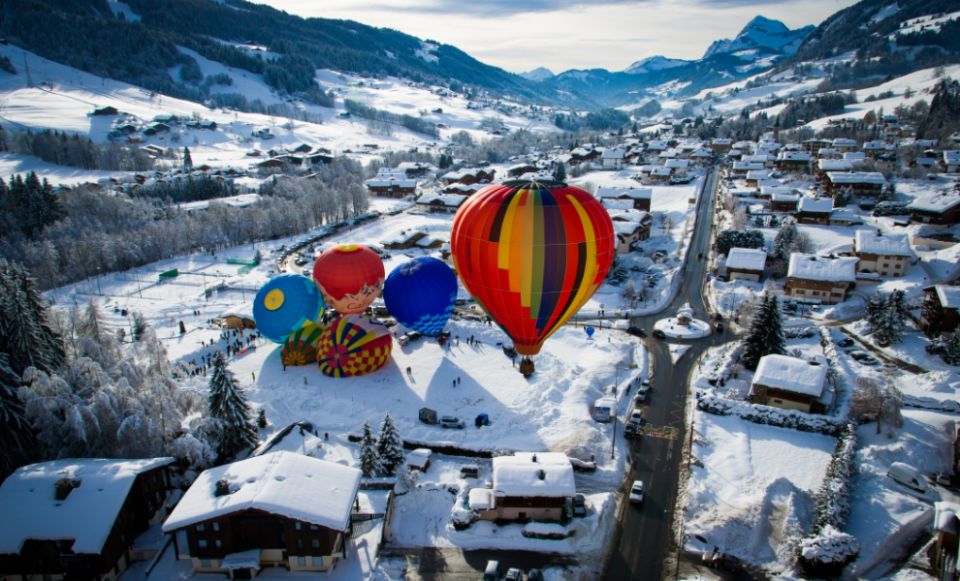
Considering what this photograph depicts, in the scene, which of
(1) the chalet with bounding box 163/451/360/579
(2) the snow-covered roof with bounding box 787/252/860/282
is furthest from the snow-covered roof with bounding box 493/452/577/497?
(2) the snow-covered roof with bounding box 787/252/860/282

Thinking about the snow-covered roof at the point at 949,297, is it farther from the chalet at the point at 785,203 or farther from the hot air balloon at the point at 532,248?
the chalet at the point at 785,203

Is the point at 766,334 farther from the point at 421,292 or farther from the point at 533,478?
the point at 421,292

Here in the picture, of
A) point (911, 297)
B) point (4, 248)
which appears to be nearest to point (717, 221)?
point (911, 297)

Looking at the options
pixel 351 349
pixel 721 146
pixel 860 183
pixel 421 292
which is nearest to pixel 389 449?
pixel 351 349

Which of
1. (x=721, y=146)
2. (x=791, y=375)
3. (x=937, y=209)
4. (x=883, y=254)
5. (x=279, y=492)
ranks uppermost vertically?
(x=721, y=146)

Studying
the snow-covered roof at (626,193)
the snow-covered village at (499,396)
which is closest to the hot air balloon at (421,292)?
the snow-covered village at (499,396)

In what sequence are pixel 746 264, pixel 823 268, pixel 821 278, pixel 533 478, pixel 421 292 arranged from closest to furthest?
pixel 533 478, pixel 421 292, pixel 821 278, pixel 823 268, pixel 746 264
